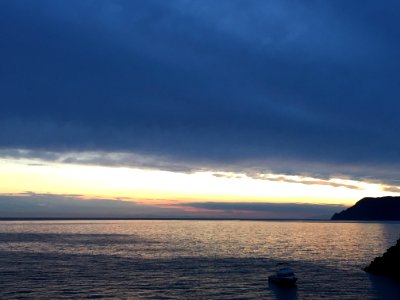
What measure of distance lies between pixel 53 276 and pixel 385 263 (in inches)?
2516

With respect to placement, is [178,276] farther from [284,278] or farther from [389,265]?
[389,265]

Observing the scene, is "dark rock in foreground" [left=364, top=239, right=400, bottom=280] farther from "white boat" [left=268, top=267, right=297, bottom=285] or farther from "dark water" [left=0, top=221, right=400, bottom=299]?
"white boat" [left=268, top=267, right=297, bottom=285]

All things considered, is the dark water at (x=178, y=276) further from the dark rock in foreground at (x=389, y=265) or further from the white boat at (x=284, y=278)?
the dark rock in foreground at (x=389, y=265)

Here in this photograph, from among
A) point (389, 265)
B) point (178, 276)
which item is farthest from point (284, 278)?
point (389, 265)

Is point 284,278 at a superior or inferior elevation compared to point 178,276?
superior

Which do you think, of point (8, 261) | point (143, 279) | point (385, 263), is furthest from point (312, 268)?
point (8, 261)

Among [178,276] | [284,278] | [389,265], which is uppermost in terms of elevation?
[389,265]

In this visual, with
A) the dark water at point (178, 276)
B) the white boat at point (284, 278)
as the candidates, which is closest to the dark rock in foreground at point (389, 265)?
the dark water at point (178, 276)

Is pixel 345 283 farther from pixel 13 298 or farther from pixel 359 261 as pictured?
pixel 13 298

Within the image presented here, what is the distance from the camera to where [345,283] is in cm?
7612

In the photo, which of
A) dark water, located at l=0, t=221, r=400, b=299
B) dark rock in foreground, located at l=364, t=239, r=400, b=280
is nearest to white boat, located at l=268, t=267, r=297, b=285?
dark water, located at l=0, t=221, r=400, b=299

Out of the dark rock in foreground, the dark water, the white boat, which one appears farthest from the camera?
the dark rock in foreground

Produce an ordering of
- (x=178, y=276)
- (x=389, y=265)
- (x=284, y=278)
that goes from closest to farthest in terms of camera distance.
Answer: (x=284, y=278), (x=178, y=276), (x=389, y=265)

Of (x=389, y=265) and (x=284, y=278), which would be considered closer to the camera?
(x=284, y=278)
